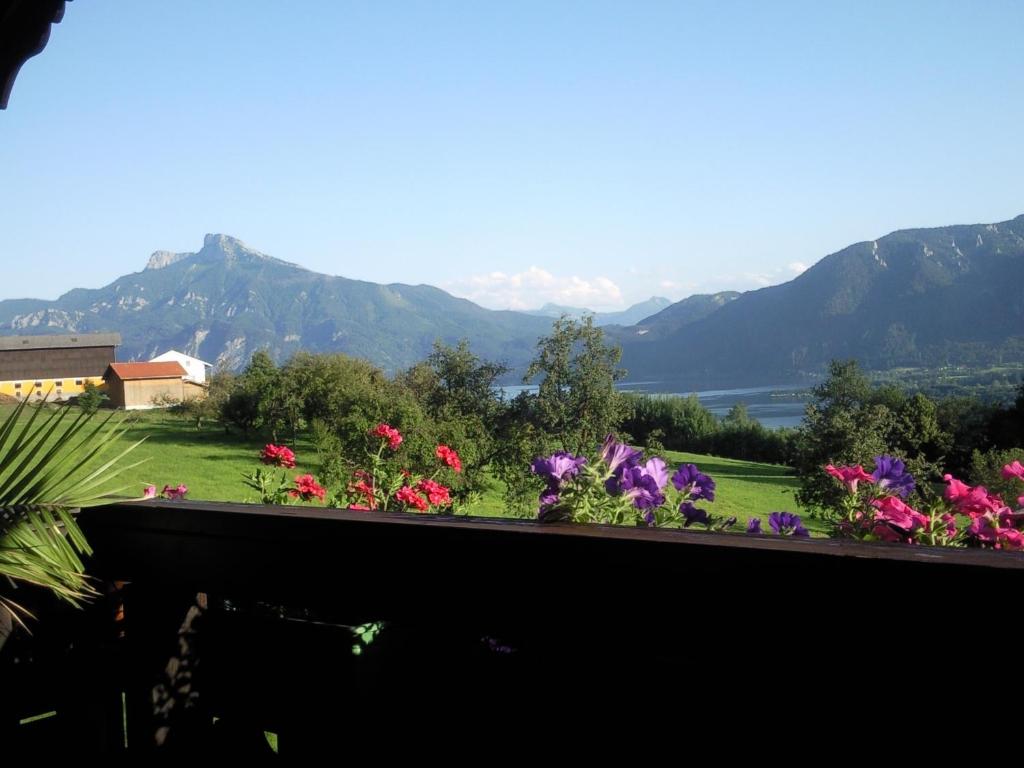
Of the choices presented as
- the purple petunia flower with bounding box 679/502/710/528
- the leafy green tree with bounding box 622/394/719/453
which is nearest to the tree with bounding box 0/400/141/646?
the purple petunia flower with bounding box 679/502/710/528

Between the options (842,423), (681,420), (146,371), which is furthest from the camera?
(146,371)

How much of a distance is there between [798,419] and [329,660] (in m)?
20.0

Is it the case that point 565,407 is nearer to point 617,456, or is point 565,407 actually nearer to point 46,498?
point 617,456

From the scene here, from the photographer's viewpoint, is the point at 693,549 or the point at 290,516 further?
the point at 290,516

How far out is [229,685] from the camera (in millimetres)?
1287

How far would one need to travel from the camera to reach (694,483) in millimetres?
1494

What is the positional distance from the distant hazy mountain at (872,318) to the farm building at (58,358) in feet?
73.8

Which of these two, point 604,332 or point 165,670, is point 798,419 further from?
point 165,670

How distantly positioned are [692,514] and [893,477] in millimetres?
453

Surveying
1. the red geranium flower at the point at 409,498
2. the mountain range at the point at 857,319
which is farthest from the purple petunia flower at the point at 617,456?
the mountain range at the point at 857,319

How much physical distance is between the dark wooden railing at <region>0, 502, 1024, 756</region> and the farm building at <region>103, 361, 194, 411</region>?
109ft

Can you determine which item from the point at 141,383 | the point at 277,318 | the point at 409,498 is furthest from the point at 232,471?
the point at 277,318

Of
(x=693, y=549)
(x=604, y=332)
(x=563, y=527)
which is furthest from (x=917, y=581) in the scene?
(x=604, y=332)

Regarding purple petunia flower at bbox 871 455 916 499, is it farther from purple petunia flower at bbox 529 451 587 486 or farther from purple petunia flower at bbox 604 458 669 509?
purple petunia flower at bbox 529 451 587 486
